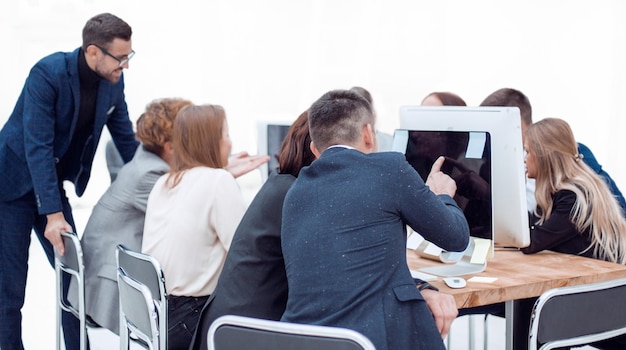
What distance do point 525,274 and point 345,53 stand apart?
158 inches

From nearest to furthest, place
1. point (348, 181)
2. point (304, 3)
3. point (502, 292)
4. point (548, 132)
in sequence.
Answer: point (348, 181), point (502, 292), point (548, 132), point (304, 3)

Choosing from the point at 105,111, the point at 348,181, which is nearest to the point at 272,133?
the point at 105,111

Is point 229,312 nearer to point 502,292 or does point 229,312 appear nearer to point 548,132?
point 502,292

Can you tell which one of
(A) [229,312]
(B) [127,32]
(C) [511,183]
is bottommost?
(A) [229,312]

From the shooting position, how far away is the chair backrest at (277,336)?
1254mm

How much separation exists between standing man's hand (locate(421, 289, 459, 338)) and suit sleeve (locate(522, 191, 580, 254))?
2.15 ft

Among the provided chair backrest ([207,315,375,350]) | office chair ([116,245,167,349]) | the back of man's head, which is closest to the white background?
office chair ([116,245,167,349])

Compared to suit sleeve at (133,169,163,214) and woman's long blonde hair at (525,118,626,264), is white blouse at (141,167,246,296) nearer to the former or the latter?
suit sleeve at (133,169,163,214)

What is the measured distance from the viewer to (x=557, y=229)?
2193 millimetres

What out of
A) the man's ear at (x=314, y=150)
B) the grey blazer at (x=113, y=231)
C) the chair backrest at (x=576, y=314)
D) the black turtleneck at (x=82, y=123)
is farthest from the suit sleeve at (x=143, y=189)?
the chair backrest at (x=576, y=314)

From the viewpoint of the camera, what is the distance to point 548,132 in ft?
7.64

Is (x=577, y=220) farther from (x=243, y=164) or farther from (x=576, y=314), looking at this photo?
(x=243, y=164)

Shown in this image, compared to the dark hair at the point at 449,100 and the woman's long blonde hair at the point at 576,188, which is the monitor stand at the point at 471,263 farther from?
the dark hair at the point at 449,100

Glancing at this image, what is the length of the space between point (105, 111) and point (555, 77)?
320 centimetres
